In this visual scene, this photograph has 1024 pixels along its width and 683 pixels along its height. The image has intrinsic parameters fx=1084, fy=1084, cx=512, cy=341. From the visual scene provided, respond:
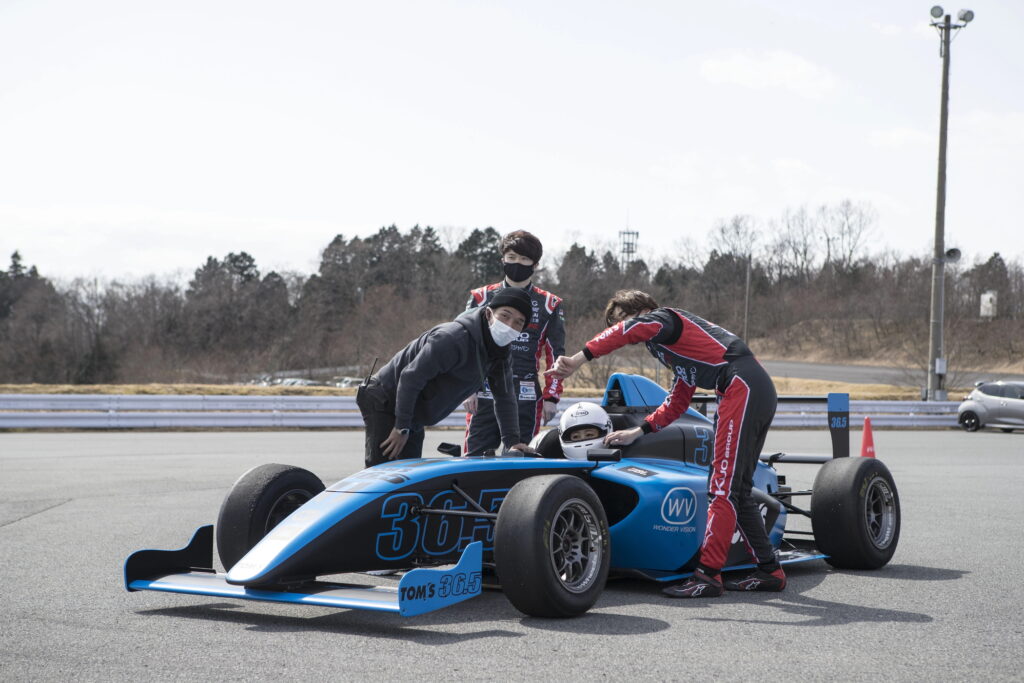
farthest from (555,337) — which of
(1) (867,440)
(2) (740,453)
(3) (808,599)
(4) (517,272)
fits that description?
(1) (867,440)

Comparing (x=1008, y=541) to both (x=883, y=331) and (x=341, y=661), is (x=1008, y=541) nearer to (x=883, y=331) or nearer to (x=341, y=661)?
(x=341, y=661)

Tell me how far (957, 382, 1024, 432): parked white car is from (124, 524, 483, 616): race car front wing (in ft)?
77.4

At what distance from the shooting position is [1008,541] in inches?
334

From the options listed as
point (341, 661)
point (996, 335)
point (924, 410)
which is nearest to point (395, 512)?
point (341, 661)

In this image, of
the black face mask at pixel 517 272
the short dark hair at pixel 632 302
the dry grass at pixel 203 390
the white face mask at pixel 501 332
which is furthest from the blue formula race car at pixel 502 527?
the dry grass at pixel 203 390

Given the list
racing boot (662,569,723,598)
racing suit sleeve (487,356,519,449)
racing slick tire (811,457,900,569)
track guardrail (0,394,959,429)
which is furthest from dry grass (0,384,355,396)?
racing boot (662,569,723,598)

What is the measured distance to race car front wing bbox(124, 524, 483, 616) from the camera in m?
4.74

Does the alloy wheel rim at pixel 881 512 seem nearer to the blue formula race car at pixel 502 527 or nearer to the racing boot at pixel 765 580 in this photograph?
the blue formula race car at pixel 502 527

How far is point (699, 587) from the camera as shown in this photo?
6.05 m

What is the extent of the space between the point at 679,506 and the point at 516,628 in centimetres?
161

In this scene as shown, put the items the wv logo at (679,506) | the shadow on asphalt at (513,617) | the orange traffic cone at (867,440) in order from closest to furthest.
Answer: the shadow on asphalt at (513,617), the wv logo at (679,506), the orange traffic cone at (867,440)

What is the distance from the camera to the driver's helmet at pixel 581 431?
21.7 feet

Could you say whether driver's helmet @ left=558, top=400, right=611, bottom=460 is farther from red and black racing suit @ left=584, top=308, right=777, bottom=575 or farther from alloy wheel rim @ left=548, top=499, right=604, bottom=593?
alloy wheel rim @ left=548, top=499, right=604, bottom=593

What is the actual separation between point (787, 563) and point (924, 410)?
70.1 ft
